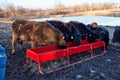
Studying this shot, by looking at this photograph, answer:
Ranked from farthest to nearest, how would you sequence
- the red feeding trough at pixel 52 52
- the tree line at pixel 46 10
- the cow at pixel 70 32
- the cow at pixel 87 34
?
the tree line at pixel 46 10 < the cow at pixel 87 34 < the cow at pixel 70 32 < the red feeding trough at pixel 52 52

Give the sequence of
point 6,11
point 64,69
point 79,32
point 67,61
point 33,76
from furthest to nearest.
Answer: point 6,11 < point 79,32 < point 67,61 < point 64,69 < point 33,76

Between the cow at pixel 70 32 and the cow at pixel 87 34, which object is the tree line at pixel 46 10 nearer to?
the cow at pixel 87 34

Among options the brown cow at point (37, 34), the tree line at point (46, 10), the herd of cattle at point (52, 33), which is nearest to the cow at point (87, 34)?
the herd of cattle at point (52, 33)

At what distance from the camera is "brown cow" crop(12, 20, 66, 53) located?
8.52 meters

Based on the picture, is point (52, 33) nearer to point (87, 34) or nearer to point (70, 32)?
point (70, 32)

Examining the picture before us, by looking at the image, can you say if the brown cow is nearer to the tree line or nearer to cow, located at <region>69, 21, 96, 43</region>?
cow, located at <region>69, 21, 96, 43</region>

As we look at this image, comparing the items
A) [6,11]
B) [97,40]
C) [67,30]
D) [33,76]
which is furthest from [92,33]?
[6,11]

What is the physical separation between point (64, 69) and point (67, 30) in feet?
7.48

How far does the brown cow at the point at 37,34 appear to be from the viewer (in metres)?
8.52

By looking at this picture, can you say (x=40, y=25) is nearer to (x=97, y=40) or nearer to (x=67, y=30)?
(x=67, y=30)

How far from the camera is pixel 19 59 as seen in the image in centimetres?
847

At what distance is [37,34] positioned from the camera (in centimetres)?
897

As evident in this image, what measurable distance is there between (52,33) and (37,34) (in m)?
0.68

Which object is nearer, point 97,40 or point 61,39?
point 61,39
